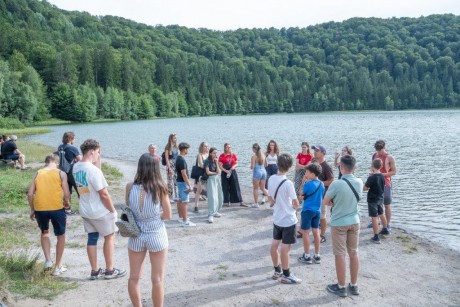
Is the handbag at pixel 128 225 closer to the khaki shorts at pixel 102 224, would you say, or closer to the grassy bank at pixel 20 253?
the khaki shorts at pixel 102 224

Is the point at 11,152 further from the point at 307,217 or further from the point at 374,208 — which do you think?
the point at 374,208

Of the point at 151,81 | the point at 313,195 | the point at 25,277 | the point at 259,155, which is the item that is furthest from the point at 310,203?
the point at 151,81

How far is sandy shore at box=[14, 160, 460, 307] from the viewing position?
6340 millimetres

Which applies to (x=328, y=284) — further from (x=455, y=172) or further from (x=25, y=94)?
(x=25, y=94)

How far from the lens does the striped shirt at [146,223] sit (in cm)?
500

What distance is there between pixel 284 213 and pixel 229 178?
6.51 meters

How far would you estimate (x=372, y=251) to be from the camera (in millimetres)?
8977

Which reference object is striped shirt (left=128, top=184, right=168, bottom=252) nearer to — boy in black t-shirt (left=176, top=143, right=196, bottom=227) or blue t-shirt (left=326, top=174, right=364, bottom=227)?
blue t-shirt (left=326, top=174, right=364, bottom=227)

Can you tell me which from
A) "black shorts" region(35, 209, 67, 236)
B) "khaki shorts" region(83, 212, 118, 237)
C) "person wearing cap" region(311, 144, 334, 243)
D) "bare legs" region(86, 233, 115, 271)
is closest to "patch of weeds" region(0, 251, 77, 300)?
"bare legs" region(86, 233, 115, 271)

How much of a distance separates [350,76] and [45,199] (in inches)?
7430

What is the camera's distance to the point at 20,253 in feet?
24.9

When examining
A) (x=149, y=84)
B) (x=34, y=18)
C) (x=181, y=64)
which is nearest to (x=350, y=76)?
(x=181, y=64)

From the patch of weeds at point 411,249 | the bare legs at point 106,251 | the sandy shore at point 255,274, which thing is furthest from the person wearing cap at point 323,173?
the bare legs at point 106,251

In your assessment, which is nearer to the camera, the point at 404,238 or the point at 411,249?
the point at 411,249
